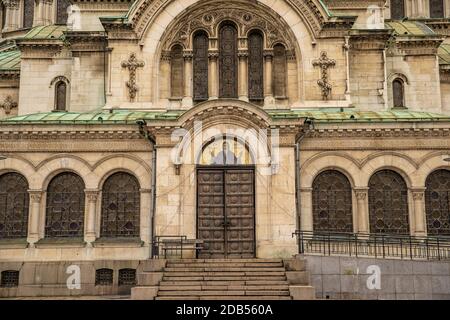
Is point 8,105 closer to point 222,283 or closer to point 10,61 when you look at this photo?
point 10,61

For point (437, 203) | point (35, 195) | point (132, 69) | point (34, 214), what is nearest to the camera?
point (34, 214)

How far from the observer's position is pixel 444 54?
122 feet

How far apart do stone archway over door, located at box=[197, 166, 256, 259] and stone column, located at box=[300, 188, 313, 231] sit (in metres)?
2.16

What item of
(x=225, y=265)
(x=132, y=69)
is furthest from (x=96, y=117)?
(x=225, y=265)

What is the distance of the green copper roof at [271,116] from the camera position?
86.7ft

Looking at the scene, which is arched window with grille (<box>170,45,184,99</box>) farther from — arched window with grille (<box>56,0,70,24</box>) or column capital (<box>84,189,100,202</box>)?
arched window with grille (<box>56,0,70,24</box>)

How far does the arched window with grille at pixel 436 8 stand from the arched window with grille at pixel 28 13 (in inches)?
1116

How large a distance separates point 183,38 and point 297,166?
360 inches

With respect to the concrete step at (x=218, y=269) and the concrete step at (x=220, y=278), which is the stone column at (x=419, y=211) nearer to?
the concrete step at (x=218, y=269)

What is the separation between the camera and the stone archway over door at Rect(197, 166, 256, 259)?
25328 mm

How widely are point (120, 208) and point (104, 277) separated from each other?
2863 mm

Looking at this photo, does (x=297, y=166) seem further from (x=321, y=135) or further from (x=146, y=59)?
(x=146, y=59)

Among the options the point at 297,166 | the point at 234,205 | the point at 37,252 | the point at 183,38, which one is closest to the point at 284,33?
the point at 183,38

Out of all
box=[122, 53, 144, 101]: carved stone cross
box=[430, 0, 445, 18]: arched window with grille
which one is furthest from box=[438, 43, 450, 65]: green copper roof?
box=[122, 53, 144, 101]: carved stone cross
